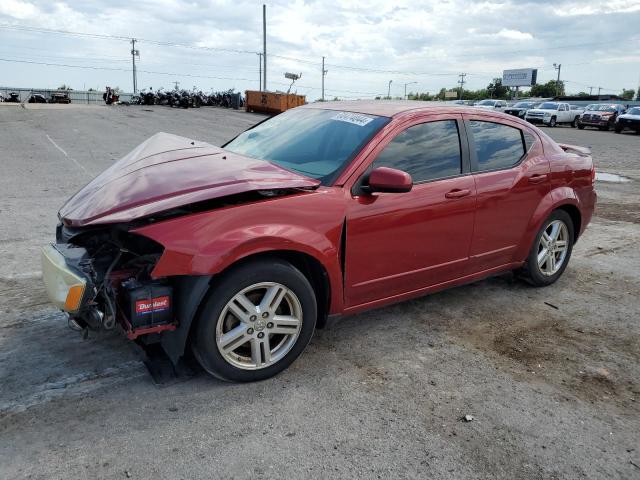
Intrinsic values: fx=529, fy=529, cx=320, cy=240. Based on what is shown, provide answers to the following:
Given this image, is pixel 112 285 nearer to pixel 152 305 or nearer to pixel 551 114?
pixel 152 305

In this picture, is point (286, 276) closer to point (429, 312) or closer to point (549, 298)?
point (429, 312)

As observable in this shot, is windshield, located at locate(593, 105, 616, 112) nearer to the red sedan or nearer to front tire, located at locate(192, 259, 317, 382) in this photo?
the red sedan

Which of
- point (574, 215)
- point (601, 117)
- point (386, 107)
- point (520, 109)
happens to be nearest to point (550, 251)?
point (574, 215)

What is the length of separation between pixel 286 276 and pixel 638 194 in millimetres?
9610

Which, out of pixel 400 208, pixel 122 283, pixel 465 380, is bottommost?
pixel 465 380

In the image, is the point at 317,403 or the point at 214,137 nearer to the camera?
the point at 317,403

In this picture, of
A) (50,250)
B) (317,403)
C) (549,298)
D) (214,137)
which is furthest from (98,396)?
(214,137)

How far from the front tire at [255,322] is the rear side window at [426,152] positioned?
106 centimetres

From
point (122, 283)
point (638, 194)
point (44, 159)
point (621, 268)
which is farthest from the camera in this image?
point (44, 159)

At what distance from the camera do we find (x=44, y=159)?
11641 millimetres

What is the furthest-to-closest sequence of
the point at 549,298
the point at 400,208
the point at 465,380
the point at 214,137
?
the point at 214,137 → the point at 549,298 → the point at 400,208 → the point at 465,380

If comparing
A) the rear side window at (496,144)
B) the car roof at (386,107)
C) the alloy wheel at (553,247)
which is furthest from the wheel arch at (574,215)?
the car roof at (386,107)

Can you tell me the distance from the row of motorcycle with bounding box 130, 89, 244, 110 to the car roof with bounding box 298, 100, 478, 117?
3494cm

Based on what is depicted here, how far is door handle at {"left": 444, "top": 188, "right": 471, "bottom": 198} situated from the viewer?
12.5ft
